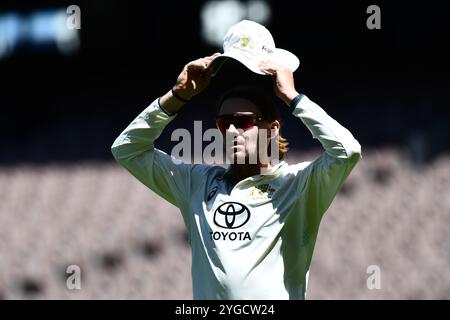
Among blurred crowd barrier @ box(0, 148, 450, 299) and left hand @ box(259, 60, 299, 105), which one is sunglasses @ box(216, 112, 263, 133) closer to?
left hand @ box(259, 60, 299, 105)

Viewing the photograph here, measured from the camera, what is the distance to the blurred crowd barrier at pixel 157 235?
6.04 meters

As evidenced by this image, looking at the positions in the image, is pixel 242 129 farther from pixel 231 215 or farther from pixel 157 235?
pixel 157 235

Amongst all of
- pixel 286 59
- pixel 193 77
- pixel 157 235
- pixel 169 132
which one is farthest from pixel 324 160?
pixel 169 132

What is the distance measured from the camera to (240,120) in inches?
103

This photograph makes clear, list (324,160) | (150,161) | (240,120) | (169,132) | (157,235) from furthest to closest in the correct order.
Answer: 1. (169,132)
2. (157,235)
3. (150,161)
4. (240,120)
5. (324,160)

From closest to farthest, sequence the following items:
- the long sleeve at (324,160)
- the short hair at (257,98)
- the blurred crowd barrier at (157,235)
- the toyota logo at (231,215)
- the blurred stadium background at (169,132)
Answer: the long sleeve at (324,160), the toyota logo at (231,215), the short hair at (257,98), the blurred crowd barrier at (157,235), the blurred stadium background at (169,132)

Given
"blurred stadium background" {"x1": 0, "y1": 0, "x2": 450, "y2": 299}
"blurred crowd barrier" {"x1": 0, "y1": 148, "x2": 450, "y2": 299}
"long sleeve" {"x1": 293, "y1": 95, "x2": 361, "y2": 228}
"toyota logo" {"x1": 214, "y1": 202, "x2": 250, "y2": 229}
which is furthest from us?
"blurred stadium background" {"x1": 0, "y1": 0, "x2": 450, "y2": 299}

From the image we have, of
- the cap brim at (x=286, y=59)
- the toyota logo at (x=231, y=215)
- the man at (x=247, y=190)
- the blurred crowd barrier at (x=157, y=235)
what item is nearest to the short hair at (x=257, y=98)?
the man at (x=247, y=190)

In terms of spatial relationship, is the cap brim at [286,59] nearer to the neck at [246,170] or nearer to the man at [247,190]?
the man at [247,190]

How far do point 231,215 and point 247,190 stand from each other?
0.10 metres

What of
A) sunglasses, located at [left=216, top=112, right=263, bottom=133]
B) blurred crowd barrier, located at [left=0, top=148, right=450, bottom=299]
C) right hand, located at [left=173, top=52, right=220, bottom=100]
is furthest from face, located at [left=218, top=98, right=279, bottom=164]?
blurred crowd barrier, located at [left=0, top=148, right=450, bottom=299]

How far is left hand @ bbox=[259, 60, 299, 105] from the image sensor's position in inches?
99.0

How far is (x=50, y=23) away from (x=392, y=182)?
3.48m

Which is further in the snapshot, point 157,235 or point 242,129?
point 157,235
